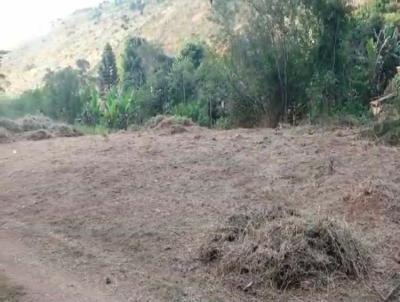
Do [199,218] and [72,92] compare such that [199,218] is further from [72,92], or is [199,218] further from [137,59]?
[137,59]

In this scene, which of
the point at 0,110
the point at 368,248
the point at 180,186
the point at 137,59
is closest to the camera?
the point at 368,248

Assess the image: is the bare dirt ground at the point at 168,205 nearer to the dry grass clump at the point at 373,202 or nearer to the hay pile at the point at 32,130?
the dry grass clump at the point at 373,202

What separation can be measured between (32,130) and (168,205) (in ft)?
40.6

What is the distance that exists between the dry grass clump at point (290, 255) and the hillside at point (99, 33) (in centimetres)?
4007

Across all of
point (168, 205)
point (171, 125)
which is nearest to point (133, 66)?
point (171, 125)

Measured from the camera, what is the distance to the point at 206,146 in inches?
423

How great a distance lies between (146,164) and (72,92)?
19004 millimetres

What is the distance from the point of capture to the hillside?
2046 inches

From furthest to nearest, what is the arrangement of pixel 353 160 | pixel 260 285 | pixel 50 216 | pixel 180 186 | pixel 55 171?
1. pixel 55 171
2. pixel 353 160
3. pixel 180 186
4. pixel 50 216
5. pixel 260 285

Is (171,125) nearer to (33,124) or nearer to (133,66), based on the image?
(33,124)

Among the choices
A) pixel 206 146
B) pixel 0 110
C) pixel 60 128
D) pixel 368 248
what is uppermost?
pixel 368 248

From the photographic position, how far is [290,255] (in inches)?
187

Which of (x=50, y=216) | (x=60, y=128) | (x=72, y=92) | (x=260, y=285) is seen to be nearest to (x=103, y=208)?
(x=50, y=216)

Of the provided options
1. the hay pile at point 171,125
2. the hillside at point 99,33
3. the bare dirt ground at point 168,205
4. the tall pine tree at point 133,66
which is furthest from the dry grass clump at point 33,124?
the hillside at point 99,33
